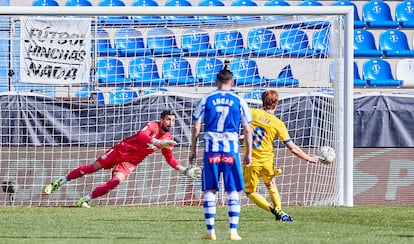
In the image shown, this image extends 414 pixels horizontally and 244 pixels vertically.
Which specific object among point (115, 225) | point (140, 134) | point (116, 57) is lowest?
point (115, 225)

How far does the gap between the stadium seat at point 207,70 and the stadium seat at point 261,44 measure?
906mm

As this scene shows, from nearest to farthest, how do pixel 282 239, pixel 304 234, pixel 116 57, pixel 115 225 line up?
pixel 282 239 < pixel 304 234 < pixel 115 225 < pixel 116 57

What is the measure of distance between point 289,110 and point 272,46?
2.79 meters

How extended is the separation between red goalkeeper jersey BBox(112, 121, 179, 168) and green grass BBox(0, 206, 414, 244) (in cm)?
86

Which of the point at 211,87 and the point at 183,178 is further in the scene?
the point at 211,87

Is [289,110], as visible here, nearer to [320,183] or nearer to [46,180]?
[320,183]

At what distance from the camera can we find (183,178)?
15922 mm

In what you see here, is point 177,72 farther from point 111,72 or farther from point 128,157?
point 128,157

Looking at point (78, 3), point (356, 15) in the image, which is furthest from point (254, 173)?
point (356, 15)

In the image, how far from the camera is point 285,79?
17141 millimetres

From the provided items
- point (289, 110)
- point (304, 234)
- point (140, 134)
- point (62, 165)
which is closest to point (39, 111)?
point (62, 165)

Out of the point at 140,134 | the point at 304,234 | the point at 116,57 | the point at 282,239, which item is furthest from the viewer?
the point at 116,57

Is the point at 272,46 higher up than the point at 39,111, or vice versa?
the point at 272,46

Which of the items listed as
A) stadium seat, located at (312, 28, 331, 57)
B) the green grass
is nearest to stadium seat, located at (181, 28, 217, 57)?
stadium seat, located at (312, 28, 331, 57)
